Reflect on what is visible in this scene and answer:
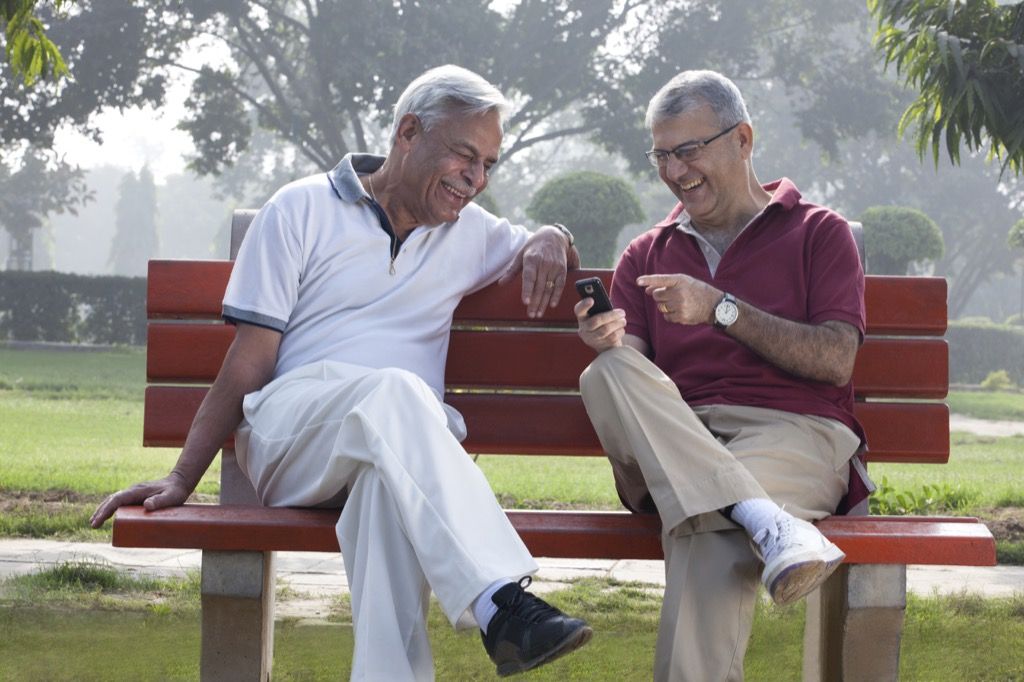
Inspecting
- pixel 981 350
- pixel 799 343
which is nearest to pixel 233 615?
pixel 799 343

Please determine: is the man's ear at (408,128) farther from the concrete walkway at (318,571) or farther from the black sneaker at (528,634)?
the concrete walkway at (318,571)

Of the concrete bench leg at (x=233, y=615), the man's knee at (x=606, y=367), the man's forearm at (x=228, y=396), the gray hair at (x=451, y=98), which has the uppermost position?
the gray hair at (x=451, y=98)

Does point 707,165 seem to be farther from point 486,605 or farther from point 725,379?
point 486,605

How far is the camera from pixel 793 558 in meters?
2.57

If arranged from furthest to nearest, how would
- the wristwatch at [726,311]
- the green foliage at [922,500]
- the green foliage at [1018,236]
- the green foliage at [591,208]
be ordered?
the green foliage at [591,208]
the green foliage at [1018,236]
the green foliage at [922,500]
the wristwatch at [726,311]

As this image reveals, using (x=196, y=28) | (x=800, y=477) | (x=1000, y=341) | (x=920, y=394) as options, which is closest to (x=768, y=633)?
(x=920, y=394)

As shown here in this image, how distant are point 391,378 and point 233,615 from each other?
59 cm

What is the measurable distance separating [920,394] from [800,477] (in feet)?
2.72

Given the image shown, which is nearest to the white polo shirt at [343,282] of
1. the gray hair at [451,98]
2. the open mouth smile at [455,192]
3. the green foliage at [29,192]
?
the open mouth smile at [455,192]

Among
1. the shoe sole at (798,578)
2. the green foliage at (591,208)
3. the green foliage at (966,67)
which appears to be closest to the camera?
the shoe sole at (798,578)

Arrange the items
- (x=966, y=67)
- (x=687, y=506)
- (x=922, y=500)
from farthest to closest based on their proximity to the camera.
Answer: (x=922, y=500) → (x=966, y=67) → (x=687, y=506)

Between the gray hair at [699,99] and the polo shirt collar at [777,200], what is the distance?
19 cm

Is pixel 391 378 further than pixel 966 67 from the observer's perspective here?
No

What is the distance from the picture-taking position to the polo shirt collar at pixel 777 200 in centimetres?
344
